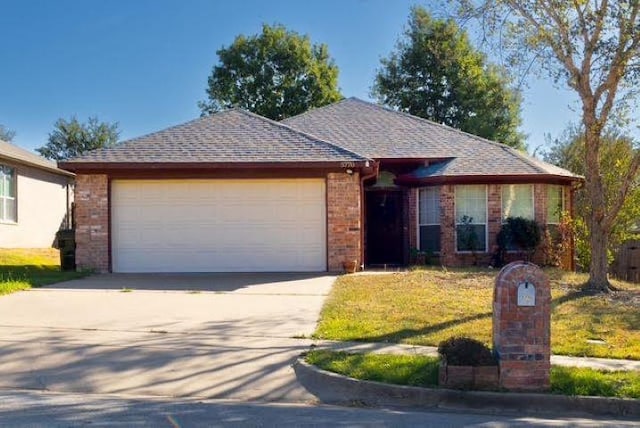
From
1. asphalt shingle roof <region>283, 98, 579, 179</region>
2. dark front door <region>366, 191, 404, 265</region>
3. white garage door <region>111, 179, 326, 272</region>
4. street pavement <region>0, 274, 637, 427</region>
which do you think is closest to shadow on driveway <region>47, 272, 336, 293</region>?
white garage door <region>111, 179, 326, 272</region>

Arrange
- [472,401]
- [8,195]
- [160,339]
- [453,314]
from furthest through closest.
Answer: [8,195] < [453,314] < [160,339] < [472,401]

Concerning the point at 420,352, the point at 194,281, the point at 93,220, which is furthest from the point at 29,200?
the point at 420,352

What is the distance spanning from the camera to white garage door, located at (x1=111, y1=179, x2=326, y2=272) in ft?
51.6

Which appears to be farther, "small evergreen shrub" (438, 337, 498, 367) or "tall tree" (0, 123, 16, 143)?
"tall tree" (0, 123, 16, 143)

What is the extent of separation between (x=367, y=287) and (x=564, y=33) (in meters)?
6.04

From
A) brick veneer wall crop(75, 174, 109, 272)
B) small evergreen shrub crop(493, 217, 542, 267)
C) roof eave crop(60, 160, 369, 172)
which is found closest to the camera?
roof eave crop(60, 160, 369, 172)

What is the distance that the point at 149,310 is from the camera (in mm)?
10516

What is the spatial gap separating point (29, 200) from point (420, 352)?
65.8 feet

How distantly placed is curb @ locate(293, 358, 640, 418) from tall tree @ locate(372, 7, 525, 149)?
95.6 feet

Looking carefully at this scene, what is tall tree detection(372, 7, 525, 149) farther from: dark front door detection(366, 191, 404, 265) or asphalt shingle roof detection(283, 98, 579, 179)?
dark front door detection(366, 191, 404, 265)

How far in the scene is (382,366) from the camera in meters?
7.01

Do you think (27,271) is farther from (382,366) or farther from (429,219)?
(382,366)

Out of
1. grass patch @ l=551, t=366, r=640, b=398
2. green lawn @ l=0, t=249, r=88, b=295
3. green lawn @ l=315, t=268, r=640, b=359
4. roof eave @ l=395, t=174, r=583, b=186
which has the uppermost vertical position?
roof eave @ l=395, t=174, r=583, b=186

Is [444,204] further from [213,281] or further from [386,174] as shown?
[213,281]
